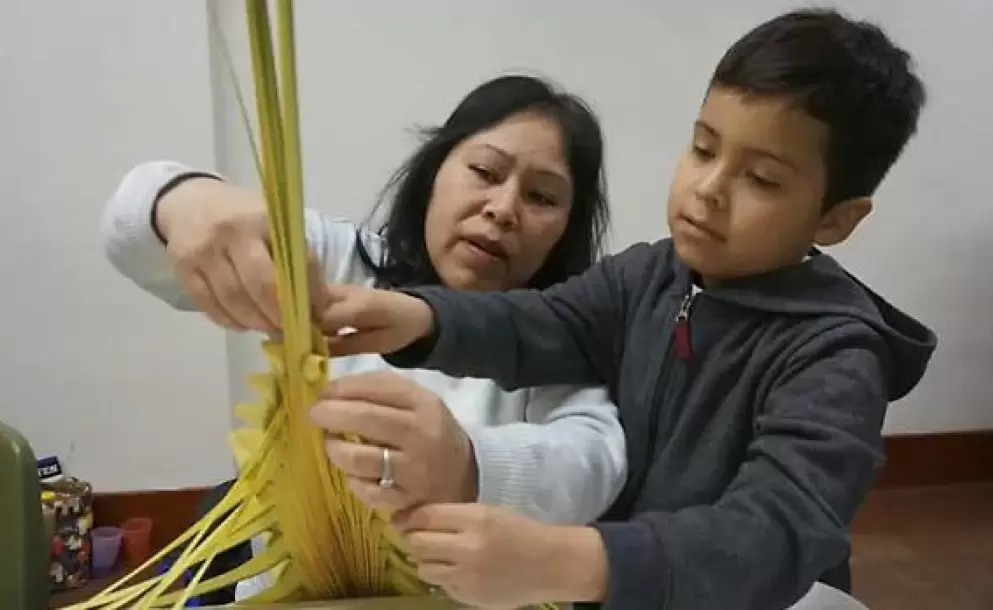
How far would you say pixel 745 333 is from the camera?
0.69 meters

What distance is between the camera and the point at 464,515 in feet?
1.55

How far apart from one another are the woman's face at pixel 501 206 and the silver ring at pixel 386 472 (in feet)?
1.39

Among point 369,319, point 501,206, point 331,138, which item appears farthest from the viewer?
point 331,138

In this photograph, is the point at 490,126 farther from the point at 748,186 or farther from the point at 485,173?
the point at 748,186

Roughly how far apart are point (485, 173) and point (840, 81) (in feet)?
1.12

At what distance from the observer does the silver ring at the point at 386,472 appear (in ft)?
1.59

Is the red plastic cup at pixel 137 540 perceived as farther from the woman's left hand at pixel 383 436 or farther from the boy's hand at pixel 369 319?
the woman's left hand at pixel 383 436

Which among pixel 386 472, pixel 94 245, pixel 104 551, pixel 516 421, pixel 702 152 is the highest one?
pixel 702 152

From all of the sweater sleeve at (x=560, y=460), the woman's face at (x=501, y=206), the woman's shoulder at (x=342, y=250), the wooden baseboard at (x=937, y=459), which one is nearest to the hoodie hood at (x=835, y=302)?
the sweater sleeve at (x=560, y=460)

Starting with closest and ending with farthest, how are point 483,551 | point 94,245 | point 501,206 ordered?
point 483,551 → point 501,206 → point 94,245

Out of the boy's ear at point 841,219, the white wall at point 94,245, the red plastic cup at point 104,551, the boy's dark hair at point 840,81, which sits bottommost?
the red plastic cup at point 104,551

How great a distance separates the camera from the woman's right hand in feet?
1.75

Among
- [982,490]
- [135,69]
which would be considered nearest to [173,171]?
[135,69]

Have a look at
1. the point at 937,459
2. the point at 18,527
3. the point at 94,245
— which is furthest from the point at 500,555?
the point at 937,459
